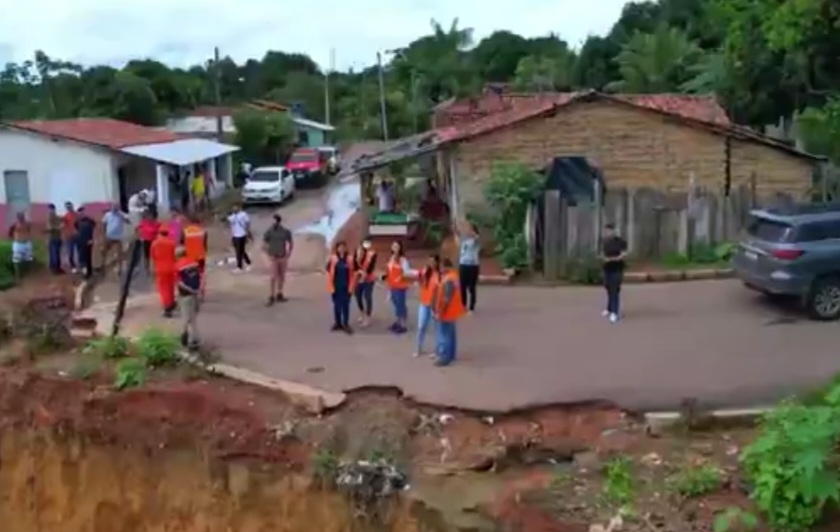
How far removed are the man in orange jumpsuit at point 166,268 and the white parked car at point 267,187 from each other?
65.0 feet

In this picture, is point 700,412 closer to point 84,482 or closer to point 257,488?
point 257,488

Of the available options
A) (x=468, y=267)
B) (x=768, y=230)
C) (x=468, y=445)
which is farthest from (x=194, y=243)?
(x=768, y=230)

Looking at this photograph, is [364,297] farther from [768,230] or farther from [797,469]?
[797,469]

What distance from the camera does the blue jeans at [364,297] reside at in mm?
16719

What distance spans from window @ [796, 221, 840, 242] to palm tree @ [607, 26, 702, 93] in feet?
98.4

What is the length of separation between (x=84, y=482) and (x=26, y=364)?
3649 millimetres

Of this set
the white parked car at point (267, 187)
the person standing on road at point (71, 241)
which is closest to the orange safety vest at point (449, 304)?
the person standing on road at point (71, 241)

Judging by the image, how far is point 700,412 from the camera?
1245 cm

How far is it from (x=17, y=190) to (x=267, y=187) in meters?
9.11

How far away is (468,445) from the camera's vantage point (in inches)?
481

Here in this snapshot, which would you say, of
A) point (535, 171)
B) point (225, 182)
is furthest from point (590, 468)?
point (225, 182)

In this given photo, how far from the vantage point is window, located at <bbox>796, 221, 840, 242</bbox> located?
16.2m

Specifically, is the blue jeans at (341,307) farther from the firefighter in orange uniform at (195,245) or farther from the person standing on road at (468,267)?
the firefighter in orange uniform at (195,245)

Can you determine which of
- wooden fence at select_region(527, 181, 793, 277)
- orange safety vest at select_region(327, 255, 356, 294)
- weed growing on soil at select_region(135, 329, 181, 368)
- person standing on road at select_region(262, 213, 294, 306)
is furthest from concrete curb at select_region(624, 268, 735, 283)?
weed growing on soil at select_region(135, 329, 181, 368)
